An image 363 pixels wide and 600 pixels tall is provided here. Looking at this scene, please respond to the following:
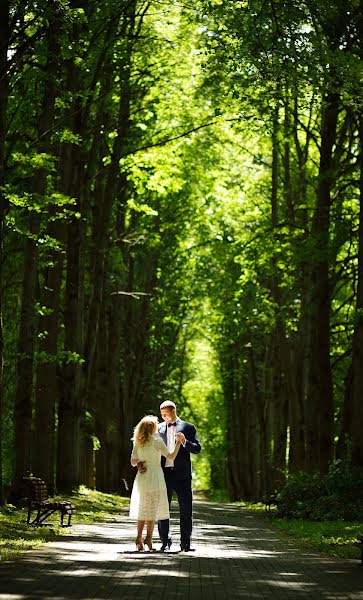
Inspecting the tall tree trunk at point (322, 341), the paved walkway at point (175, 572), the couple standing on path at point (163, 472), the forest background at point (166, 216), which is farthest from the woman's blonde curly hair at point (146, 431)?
the tall tree trunk at point (322, 341)

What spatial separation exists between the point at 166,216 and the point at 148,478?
27.7 m

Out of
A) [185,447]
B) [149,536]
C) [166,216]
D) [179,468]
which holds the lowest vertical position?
[149,536]

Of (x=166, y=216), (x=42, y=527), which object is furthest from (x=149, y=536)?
(x=166, y=216)

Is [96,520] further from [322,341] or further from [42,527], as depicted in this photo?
[322,341]

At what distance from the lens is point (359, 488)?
2317cm

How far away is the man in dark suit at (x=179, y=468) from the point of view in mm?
14852

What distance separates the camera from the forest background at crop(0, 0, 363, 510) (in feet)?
69.4

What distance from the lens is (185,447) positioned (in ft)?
48.5

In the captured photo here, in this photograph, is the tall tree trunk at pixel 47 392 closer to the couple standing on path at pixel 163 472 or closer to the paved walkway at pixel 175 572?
the paved walkway at pixel 175 572

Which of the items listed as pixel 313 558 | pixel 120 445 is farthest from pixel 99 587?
pixel 120 445

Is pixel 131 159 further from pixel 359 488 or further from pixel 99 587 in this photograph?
pixel 99 587

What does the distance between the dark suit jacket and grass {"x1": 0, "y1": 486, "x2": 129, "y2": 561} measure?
7.14 ft

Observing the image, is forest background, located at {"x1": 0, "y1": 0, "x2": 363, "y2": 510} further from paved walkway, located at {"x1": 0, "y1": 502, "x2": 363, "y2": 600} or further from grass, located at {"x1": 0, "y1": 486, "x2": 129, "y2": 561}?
paved walkway, located at {"x1": 0, "y1": 502, "x2": 363, "y2": 600}

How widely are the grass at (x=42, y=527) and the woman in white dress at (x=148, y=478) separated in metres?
1.49
